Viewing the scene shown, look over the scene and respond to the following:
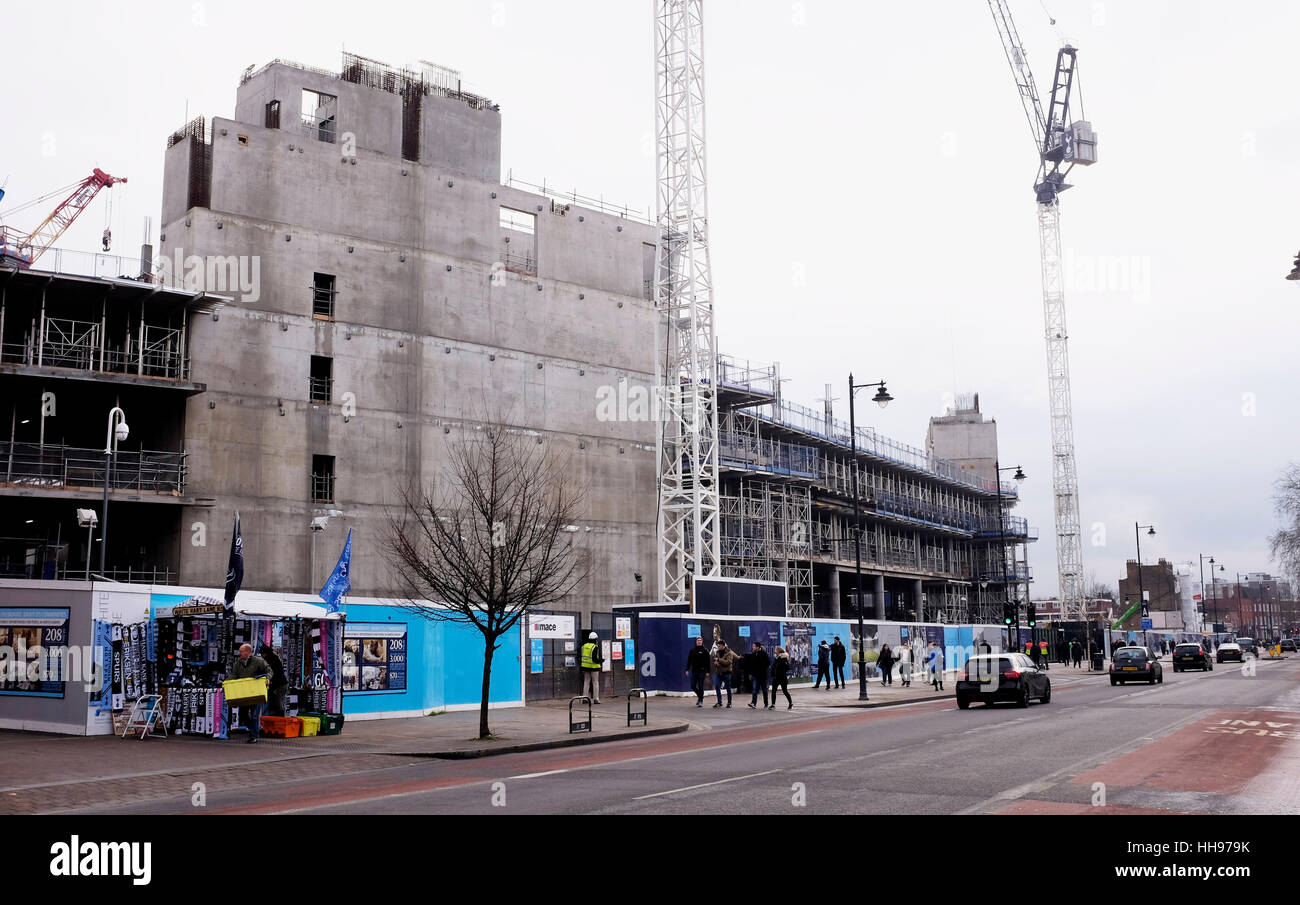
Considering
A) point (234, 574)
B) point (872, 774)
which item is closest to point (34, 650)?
point (234, 574)

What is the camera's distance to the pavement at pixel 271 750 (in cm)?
1544

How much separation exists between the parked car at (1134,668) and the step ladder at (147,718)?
114ft

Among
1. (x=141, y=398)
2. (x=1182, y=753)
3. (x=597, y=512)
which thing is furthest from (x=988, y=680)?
(x=141, y=398)

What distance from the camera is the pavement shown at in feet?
50.6

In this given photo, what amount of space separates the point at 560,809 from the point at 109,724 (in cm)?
1613

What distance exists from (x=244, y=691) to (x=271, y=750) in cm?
174

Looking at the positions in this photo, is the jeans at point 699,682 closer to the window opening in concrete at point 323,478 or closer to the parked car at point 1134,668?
the window opening in concrete at point 323,478

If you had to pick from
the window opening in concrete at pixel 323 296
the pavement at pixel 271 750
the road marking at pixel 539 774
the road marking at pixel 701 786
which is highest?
the window opening in concrete at pixel 323 296

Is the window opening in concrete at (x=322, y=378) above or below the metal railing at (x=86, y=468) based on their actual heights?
above

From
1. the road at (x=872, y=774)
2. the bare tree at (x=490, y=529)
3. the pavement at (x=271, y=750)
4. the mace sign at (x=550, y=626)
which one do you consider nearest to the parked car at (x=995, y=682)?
the pavement at (x=271, y=750)

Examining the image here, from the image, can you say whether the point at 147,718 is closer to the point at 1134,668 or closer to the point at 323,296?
the point at 323,296

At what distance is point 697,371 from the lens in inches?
2216

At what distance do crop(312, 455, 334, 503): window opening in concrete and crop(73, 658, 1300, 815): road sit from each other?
23.9m

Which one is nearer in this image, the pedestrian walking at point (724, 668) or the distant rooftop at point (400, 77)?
the pedestrian walking at point (724, 668)
